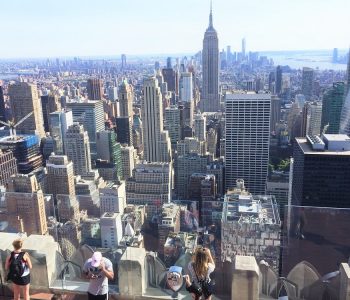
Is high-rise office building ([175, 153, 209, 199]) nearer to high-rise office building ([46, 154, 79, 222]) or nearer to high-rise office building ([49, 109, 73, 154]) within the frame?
high-rise office building ([46, 154, 79, 222])

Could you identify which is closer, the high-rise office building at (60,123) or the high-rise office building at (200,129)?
the high-rise office building at (60,123)

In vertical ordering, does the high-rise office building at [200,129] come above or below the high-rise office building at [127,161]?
above

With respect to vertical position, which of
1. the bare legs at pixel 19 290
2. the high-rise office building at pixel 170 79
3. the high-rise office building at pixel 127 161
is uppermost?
the bare legs at pixel 19 290

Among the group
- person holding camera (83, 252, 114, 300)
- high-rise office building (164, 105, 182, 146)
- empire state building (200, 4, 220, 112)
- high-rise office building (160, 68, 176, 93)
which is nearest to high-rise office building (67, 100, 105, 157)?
high-rise office building (164, 105, 182, 146)

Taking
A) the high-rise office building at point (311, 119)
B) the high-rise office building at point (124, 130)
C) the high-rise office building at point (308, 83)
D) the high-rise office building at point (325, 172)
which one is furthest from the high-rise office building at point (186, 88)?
the high-rise office building at point (325, 172)

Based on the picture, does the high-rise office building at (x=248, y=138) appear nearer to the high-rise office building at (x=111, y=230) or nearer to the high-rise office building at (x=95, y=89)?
the high-rise office building at (x=111, y=230)
